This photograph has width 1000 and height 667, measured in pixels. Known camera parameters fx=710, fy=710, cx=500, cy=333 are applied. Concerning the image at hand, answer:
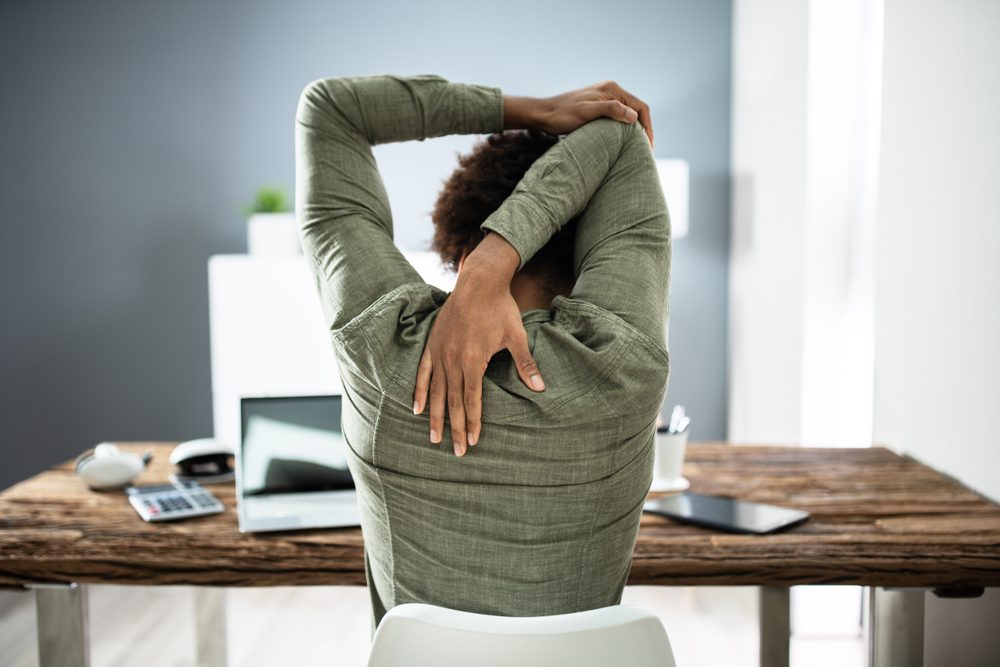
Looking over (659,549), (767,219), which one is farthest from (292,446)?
(767,219)

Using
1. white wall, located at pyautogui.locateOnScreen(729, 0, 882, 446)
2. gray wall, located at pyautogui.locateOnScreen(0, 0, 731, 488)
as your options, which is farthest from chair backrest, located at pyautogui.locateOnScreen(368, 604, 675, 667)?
gray wall, located at pyautogui.locateOnScreen(0, 0, 731, 488)

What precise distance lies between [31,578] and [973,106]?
210 cm

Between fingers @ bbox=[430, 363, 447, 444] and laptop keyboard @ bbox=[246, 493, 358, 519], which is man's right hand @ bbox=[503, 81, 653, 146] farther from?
laptop keyboard @ bbox=[246, 493, 358, 519]

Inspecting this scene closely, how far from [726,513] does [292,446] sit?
829mm

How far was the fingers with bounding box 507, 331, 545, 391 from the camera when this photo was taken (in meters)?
0.66

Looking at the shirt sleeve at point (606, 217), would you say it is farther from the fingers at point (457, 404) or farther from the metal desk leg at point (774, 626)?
the metal desk leg at point (774, 626)

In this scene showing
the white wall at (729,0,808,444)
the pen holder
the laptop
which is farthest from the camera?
the white wall at (729,0,808,444)

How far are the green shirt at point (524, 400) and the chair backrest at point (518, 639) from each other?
0.06m

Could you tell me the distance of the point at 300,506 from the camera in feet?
4.36

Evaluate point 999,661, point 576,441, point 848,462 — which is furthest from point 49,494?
point 999,661

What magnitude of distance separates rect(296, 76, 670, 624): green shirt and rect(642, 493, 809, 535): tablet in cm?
48

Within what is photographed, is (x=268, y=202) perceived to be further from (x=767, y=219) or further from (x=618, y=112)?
(x=618, y=112)

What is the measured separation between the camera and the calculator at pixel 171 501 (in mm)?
1283

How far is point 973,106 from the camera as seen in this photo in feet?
5.28
